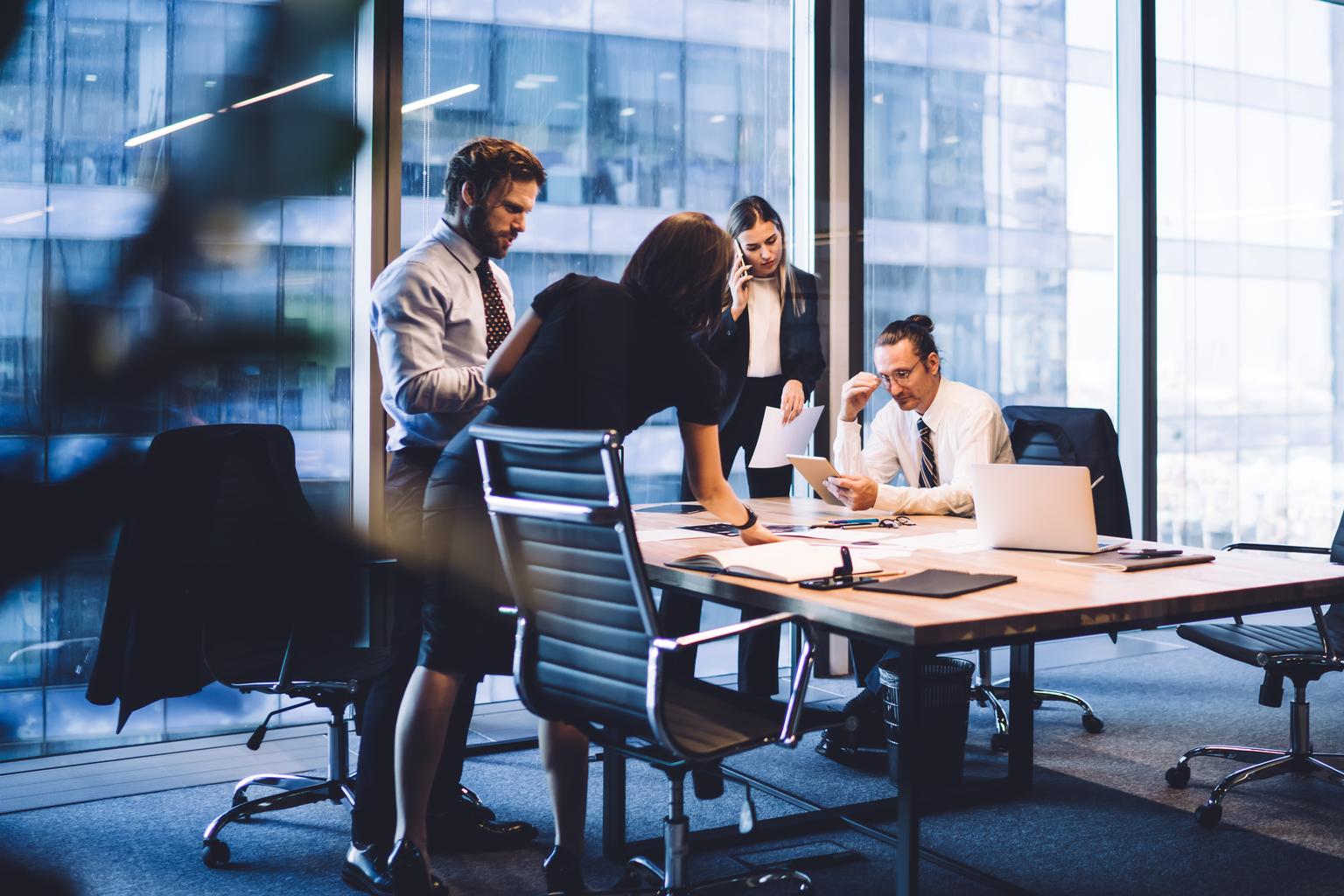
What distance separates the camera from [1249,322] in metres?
5.46

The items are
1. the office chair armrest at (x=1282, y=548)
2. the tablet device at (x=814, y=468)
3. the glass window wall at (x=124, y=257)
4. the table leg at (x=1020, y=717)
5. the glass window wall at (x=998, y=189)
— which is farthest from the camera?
the glass window wall at (x=998, y=189)

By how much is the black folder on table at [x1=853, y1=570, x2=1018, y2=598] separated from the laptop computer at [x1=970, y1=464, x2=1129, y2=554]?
1.11ft

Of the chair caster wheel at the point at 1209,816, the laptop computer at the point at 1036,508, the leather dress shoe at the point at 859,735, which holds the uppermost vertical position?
the laptop computer at the point at 1036,508

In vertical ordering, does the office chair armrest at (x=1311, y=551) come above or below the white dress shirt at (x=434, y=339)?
below

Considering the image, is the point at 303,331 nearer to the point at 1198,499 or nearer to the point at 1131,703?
the point at 1131,703

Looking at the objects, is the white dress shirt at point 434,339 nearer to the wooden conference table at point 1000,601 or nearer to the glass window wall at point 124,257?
the wooden conference table at point 1000,601

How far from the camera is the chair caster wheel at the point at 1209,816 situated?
2721 mm

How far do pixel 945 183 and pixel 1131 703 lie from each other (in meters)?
2.16

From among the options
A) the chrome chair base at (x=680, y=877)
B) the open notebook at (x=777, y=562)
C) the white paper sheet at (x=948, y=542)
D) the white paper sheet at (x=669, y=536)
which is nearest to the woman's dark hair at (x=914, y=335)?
the white paper sheet at (x=948, y=542)

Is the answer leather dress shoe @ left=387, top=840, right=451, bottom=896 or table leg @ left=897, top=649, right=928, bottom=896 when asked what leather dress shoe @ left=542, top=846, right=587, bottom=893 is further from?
table leg @ left=897, top=649, right=928, bottom=896

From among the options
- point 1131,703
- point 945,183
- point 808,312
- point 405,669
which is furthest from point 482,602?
point 945,183

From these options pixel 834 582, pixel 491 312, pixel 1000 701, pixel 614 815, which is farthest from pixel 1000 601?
pixel 1000 701

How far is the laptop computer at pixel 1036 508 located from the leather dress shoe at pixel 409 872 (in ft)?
4.24

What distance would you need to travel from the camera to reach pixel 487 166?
7.90 ft
